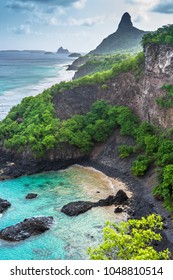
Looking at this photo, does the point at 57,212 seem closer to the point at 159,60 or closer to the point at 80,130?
the point at 80,130

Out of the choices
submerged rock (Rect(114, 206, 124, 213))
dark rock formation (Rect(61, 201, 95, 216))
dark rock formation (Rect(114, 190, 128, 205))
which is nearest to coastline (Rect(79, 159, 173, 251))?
dark rock formation (Rect(114, 190, 128, 205))

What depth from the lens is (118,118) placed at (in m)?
70.2

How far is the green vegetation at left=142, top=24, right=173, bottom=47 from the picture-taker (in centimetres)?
6488

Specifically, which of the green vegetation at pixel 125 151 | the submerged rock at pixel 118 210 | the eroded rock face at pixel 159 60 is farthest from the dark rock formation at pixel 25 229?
the eroded rock face at pixel 159 60

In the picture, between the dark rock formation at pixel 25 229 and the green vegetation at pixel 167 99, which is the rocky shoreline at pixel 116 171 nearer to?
the green vegetation at pixel 167 99

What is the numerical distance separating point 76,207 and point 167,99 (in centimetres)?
2556

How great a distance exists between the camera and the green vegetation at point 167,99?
61.5 meters

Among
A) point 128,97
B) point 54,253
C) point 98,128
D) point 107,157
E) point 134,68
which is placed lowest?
point 54,253

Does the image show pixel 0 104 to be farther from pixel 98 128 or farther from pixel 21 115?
pixel 98 128

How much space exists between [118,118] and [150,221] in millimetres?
41427

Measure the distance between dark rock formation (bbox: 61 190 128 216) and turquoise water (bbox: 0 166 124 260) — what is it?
721mm

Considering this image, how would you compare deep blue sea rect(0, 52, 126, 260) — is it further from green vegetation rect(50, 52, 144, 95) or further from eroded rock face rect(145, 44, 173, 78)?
eroded rock face rect(145, 44, 173, 78)
